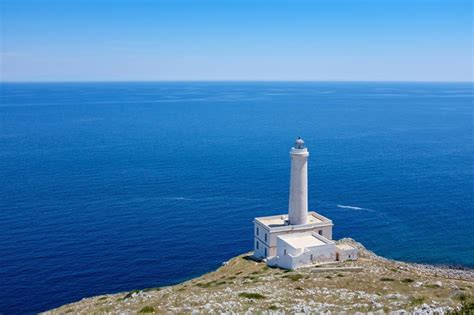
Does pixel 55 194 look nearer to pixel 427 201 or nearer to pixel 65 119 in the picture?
pixel 427 201

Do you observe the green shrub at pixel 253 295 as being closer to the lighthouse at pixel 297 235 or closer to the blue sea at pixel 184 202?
the lighthouse at pixel 297 235

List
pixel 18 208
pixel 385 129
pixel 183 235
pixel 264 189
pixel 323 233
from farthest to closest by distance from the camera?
pixel 385 129
pixel 264 189
pixel 18 208
pixel 183 235
pixel 323 233

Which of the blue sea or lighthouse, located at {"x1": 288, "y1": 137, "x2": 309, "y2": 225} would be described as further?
the blue sea

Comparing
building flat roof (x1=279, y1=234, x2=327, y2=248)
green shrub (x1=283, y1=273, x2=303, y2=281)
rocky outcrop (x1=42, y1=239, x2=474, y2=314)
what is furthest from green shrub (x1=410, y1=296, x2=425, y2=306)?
building flat roof (x1=279, y1=234, x2=327, y2=248)

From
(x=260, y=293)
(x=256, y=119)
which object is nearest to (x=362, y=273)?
(x=260, y=293)

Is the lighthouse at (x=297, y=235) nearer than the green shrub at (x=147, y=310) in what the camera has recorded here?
No

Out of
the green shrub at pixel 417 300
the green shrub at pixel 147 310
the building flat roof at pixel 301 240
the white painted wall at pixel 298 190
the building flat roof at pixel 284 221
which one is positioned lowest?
the building flat roof at pixel 301 240

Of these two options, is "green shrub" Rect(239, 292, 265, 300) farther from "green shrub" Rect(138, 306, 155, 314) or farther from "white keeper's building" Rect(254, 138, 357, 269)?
"white keeper's building" Rect(254, 138, 357, 269)

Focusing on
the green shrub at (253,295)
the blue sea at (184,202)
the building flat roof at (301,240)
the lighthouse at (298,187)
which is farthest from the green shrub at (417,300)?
the blue sea at (184,202)
